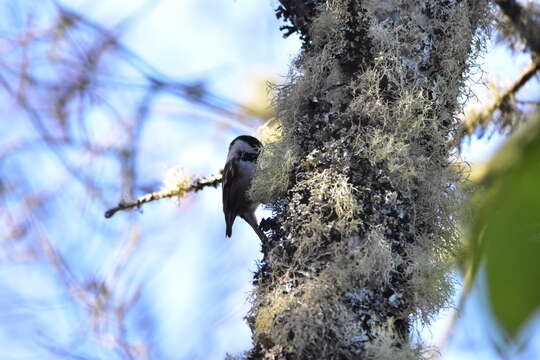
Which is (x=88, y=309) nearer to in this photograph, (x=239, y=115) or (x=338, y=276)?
(x=239, y=115)

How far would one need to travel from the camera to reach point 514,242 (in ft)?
1.46

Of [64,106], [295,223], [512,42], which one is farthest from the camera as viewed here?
[64,106]

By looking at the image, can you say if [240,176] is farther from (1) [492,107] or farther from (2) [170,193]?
(1) [492,107]

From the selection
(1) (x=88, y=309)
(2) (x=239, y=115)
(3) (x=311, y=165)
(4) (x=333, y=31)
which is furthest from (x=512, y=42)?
(1) (x=88, y=309)

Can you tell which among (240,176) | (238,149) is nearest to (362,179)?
(240,176)

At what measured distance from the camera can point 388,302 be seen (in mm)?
1440

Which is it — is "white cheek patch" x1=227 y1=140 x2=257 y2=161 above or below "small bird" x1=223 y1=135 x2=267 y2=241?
above

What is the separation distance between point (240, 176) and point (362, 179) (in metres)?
1.31

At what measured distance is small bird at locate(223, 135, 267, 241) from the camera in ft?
8.99

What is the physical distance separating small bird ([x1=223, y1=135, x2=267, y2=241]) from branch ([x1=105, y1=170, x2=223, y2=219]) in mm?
58

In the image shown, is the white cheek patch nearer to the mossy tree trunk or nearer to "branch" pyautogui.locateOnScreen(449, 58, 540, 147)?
"branch" pyautogui.locateOnScreen(449, 58, 540, 147)

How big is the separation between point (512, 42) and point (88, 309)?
95.8 inches

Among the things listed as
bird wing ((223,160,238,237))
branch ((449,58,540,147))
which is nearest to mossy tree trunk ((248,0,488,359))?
branch ((449,58,540,147))

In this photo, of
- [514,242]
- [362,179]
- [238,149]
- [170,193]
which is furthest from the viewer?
[238,149]
